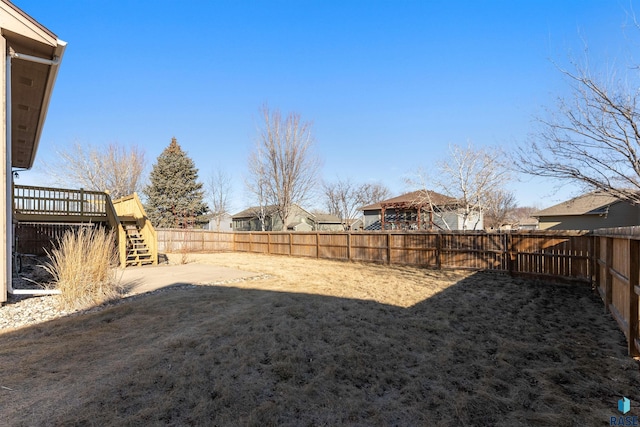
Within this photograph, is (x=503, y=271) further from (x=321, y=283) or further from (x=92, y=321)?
(x=92, y=321)

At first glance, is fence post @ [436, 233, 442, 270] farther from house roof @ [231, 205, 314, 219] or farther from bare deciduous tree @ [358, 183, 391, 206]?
bare deciduous tree @ [358, 183, 391, 206]

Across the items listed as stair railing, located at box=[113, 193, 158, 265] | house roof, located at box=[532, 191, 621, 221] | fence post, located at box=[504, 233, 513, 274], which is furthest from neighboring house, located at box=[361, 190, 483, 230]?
stair railing, located at box=[113, 193, 158, 265]

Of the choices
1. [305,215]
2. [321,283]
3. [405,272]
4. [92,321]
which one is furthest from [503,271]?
[305,215]

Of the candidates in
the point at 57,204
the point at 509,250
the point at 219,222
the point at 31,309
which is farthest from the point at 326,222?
the point at 31,309

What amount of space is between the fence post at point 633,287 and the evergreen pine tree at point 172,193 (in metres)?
28.9

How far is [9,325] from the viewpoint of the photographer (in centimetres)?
456

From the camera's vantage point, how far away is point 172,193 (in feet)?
91.6

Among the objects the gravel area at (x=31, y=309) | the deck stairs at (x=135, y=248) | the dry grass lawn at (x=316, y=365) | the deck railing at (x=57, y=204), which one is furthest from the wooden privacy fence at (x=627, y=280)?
the deck railing at (x=57, y=204)

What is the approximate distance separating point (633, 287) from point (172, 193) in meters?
29.8

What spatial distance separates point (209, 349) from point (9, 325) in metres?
3.42

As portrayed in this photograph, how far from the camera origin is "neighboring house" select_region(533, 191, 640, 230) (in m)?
17.5

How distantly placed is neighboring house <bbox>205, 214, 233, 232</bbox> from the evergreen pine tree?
4.42m

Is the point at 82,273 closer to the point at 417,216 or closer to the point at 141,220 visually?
the point at 141,220

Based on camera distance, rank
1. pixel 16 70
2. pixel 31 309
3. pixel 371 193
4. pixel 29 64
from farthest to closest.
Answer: pixel 371 193 → pixel 16 70 → pixel 29 64 → pixel 31 309
